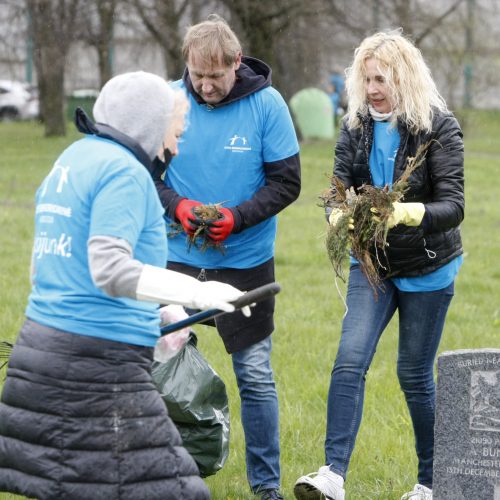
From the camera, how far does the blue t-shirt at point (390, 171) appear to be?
4.95 meters

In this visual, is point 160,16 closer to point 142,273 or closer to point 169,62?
point 169,62

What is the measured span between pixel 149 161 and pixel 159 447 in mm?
907

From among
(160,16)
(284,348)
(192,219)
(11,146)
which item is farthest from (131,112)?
(11,146)

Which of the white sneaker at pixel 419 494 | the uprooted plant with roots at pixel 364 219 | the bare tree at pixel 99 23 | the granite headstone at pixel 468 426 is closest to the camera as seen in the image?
the granite headstone at pixel 468 426

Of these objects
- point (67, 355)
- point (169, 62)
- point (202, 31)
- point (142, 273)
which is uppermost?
point (169, 62)

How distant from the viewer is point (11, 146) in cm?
2747

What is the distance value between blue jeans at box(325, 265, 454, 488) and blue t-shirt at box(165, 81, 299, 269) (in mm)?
555

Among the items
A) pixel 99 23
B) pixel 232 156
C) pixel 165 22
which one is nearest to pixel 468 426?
pixel 232 156

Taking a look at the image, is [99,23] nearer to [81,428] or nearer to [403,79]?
[403,79]

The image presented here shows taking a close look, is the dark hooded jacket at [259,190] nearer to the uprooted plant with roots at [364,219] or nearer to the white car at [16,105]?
the uprooted plant with roots at [364,219]

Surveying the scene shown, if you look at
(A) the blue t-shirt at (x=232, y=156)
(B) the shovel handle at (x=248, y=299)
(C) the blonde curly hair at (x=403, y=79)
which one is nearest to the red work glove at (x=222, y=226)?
(A) the blue t-shirt at (x=232, y=156)

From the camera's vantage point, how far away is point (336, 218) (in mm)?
4887

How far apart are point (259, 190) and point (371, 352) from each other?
0.87 m

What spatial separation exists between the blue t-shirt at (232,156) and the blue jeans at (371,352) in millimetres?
555
